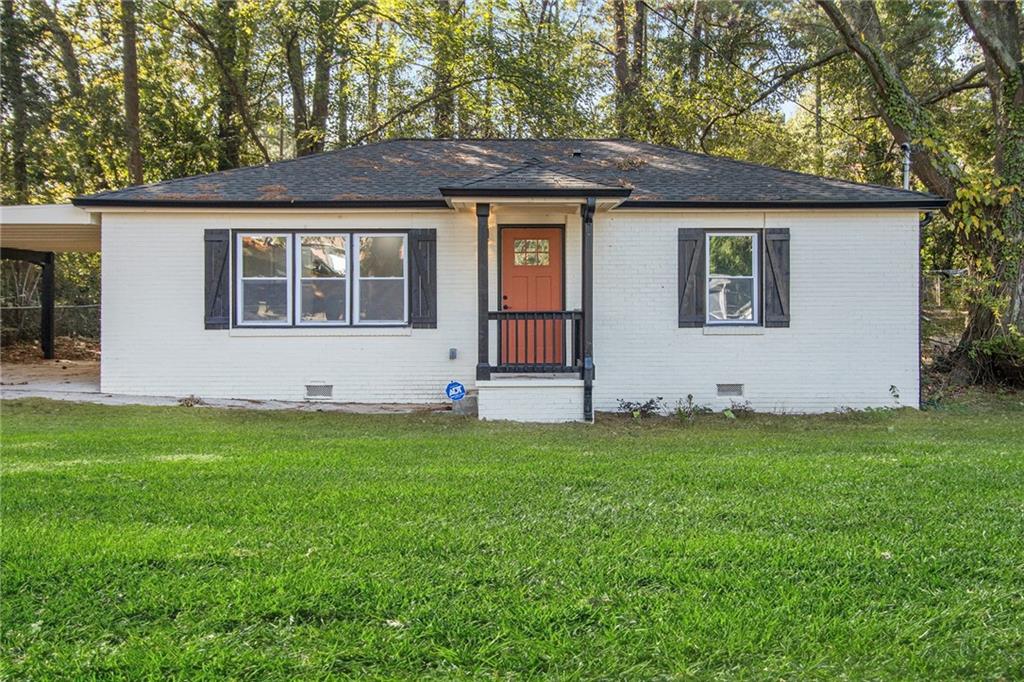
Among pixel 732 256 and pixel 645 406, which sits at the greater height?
pixel 732 256

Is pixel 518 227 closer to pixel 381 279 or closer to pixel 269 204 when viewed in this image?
pixel 381 279

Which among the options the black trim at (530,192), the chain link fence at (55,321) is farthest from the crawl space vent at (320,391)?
the chain link fence at (55,321)

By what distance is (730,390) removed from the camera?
10.4 meters

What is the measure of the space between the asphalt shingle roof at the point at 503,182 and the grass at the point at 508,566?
4.77 metres

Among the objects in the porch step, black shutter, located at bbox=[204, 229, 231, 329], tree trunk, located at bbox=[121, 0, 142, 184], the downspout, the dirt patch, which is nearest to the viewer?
the porch step

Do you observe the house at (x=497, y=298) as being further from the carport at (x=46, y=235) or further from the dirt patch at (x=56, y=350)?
the dirt patch at (x=56, y=350)

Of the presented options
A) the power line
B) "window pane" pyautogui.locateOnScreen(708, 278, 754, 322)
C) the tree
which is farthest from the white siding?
→ the power line

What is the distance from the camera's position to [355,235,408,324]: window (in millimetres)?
Result: 10344

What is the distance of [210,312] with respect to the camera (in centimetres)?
1012

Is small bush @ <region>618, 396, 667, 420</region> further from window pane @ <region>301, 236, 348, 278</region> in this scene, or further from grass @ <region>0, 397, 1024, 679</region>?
window pane @ <region>301, 236, 348, 278</region>

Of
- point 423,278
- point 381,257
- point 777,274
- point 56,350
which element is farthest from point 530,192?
point 56,350

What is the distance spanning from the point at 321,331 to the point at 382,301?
38.8 inches

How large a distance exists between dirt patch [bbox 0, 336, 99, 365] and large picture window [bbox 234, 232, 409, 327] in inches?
277

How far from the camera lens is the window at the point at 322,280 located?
1032 centimetres
